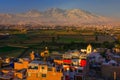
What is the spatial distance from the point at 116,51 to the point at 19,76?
14.7 metres

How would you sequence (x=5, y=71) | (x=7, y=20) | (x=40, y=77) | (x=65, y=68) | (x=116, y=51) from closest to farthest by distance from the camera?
(x=40, y=77)
(x=65, y=68)
(x=5, y=71)
(x=116, y=51)
(x=7, y=20)

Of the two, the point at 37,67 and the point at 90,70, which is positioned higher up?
the point at 37,67

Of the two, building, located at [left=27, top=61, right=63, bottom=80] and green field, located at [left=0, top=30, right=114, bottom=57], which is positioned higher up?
building, located at [left=27, top=61, right=63, bottom=80]

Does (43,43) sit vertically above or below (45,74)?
below

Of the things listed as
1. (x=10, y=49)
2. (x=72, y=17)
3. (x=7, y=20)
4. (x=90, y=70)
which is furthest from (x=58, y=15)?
(x=90, y=70)

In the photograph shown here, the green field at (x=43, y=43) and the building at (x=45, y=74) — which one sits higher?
the building at (x=45, y=74)

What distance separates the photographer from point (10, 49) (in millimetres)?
39406

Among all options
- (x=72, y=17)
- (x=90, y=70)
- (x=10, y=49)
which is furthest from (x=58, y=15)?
(x=90, y=70)

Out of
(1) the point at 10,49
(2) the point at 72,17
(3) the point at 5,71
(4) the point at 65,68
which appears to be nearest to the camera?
(4) the point at 65,68

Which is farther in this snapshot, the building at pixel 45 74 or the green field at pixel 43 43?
the green field at pixel 43 43

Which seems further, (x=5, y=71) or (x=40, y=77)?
(x=5, y=71)

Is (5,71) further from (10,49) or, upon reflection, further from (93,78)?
(10,49)

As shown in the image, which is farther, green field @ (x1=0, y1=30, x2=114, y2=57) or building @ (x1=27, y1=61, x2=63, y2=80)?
green field @ (x1=0, y1=30, x2=114, y2=57)

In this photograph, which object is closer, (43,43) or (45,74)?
(45,74)
